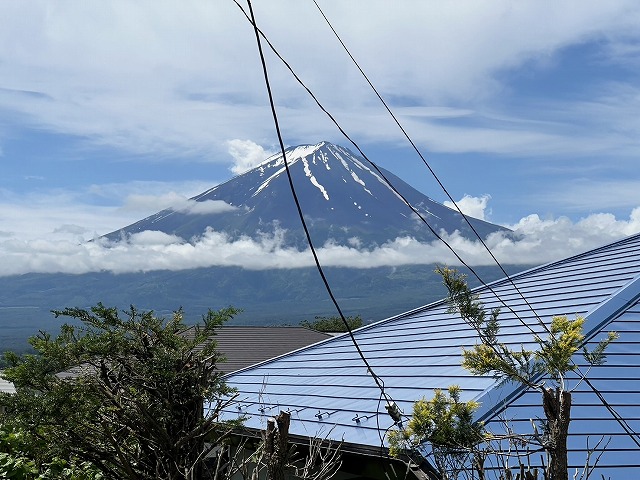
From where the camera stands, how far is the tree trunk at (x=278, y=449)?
4625 mm

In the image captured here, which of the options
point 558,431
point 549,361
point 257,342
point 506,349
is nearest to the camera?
point 558,431

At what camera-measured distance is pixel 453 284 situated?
4.27 metres

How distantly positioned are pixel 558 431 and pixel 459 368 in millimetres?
6213

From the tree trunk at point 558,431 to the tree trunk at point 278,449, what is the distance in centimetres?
168

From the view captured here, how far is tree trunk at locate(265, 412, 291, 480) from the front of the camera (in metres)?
4.62

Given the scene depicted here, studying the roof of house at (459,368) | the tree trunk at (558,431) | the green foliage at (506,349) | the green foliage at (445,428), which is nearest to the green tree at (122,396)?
the roof of house at (459,368)

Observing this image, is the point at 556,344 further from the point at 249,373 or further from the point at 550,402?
the point at 249,373

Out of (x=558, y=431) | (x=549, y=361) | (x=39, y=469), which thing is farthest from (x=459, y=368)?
(x=558, y=431)

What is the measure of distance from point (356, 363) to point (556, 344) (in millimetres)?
8523

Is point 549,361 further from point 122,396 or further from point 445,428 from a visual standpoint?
point 122,396

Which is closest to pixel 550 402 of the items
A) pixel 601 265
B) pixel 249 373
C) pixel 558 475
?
pixel 558 475

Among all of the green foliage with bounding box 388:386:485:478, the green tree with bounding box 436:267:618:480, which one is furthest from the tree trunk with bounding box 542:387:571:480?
the green foliage with bounding box 388:386:485:478

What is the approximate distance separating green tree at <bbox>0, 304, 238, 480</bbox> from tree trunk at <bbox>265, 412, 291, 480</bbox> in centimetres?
136

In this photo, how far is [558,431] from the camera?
3615 millimetres
